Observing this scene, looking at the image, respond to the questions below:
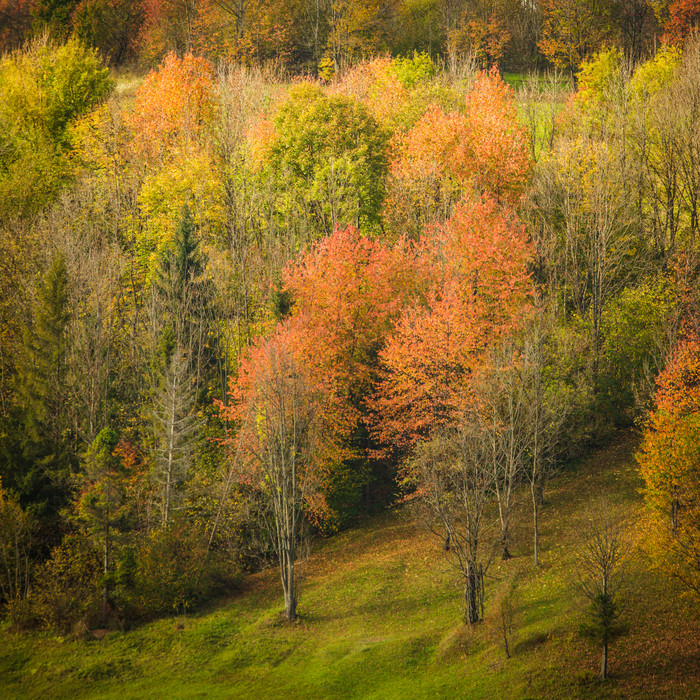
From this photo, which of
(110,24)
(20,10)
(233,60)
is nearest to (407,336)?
(233,60)

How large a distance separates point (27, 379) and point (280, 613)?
18702 millimetres

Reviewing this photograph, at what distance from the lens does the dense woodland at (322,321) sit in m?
32.3

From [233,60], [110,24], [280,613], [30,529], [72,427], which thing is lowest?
[280,613]

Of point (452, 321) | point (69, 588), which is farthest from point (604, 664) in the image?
point (69, 588)

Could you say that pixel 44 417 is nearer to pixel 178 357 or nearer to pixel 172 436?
pixel 172 436

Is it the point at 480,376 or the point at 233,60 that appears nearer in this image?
the point at 480,376

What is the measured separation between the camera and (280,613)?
1233 inches

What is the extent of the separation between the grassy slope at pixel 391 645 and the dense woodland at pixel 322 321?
1.24 metres

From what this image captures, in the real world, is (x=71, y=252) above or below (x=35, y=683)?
above

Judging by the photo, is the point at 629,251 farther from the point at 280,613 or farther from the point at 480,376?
the point at 280,613

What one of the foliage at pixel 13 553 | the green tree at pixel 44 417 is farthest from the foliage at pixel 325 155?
the foliage at pixel 13 553

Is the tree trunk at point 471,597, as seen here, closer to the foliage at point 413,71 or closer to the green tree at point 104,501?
the green tree at point 104,501

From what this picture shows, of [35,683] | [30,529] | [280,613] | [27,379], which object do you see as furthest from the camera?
[27,379]

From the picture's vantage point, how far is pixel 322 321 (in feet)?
139
